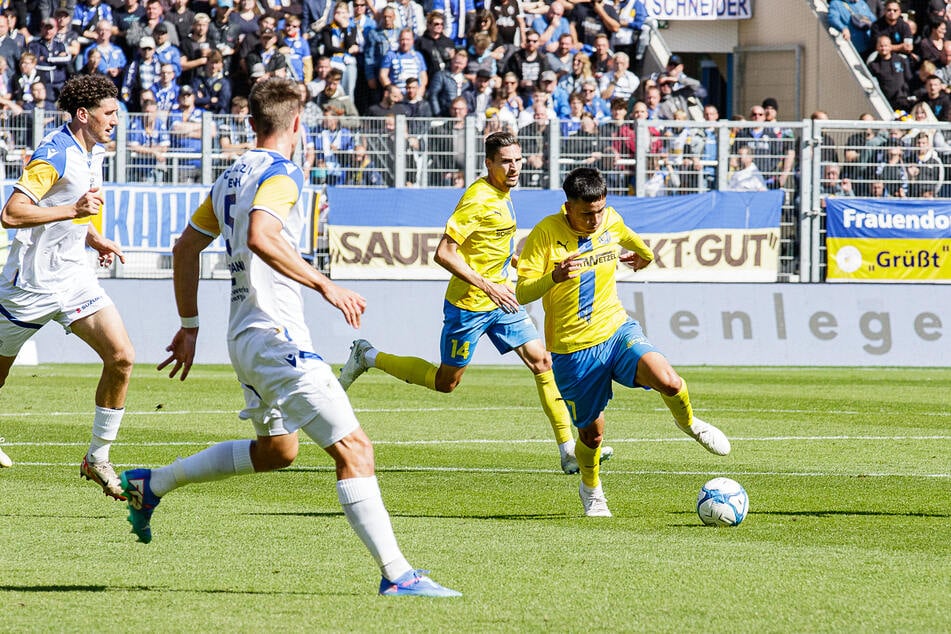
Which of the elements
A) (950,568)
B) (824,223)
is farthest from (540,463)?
(824,223)

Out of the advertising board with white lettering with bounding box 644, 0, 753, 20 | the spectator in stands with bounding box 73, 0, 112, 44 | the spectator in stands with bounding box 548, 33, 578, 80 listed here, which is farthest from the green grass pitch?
the advertising board with white lettering with bounding box 644, 0, 753, 20

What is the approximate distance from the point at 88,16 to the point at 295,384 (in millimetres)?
19729

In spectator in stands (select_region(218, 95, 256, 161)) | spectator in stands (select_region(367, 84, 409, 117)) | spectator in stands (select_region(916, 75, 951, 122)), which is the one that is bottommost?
spectator in stands (select_region(218, 95, 256, 161))

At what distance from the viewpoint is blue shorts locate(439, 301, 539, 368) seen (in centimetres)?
1123

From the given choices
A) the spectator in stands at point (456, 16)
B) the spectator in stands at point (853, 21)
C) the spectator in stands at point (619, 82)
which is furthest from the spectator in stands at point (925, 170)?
the spectator in stands at point (456, 16)

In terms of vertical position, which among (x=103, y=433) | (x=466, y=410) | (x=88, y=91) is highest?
(x=88, y=91)

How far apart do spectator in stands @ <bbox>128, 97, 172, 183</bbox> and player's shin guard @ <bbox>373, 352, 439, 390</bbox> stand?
33.8ft

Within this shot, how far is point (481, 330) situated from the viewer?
37.2 feet

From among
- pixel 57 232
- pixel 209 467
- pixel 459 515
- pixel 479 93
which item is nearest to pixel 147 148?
pixel 479 93

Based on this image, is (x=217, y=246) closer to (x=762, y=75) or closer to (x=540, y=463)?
(x=540, y=463)

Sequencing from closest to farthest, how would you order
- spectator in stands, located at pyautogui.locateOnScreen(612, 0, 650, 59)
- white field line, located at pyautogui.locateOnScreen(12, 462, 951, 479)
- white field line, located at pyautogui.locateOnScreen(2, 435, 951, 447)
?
white field line, located at pyautogui.locateOnScreen(12, 462, 951, 479) → white field line, located at pyautogui.locateOnScreen(2, 435, 951, 447) → spectator in stands, located at pyautogui.locateOnScreen(612, 0, 650, 59)

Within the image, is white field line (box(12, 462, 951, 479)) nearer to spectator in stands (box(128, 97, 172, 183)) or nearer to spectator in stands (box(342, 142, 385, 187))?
spectator in stands (box(128, 97, 172, 183))

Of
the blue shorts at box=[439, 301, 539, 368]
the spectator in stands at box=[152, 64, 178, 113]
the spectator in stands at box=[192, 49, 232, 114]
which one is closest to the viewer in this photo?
the blue shorts at box=[439, 301, 539, 368]

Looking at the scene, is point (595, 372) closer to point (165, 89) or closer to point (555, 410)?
point (555, 410)
